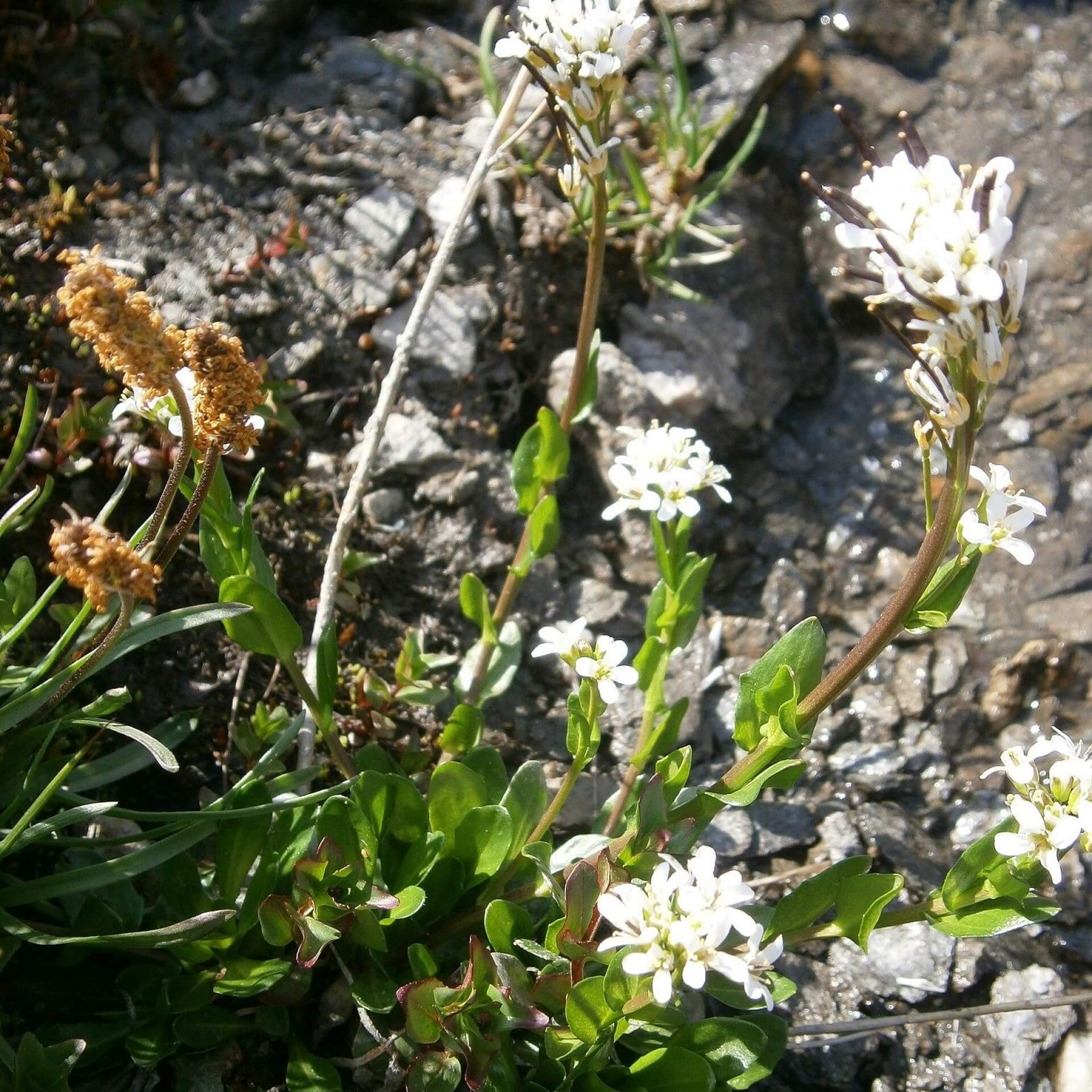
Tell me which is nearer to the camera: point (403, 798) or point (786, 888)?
point (403, 798)

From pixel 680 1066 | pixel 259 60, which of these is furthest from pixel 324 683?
pixel 259 60

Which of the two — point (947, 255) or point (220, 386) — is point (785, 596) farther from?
point (220, 386)

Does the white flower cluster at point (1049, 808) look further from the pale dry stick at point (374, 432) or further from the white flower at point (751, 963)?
the pale dry stick at point (374, 432)

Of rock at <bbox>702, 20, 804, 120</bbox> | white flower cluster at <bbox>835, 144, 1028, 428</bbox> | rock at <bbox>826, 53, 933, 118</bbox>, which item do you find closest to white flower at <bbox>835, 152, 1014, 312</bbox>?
white flower cluster at <bbox>835, 144, 1028, 428</bbox>

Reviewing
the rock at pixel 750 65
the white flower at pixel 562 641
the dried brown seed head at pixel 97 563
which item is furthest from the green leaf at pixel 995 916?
the rock at pixel 750 65

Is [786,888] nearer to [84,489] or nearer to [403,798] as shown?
[403,798]

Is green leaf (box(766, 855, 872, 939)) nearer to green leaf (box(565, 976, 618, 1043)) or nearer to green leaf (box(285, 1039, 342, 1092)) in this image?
green leaf (box(565, 976, 618, 1043))
